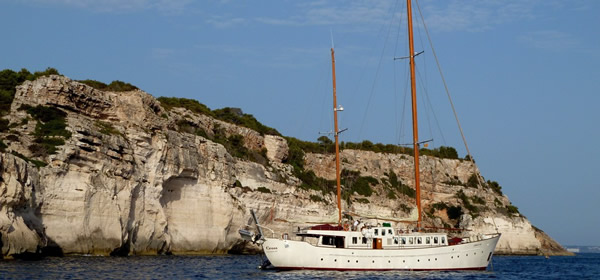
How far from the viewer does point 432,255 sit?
136 ft

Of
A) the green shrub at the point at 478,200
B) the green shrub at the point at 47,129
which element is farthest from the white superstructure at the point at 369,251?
the green shrub at the point at 478,200

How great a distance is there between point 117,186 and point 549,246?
2665 inches

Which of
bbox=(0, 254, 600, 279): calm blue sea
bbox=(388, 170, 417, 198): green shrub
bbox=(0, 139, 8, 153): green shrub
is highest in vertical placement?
bbox=(388, 170, 417, 198): green shrub

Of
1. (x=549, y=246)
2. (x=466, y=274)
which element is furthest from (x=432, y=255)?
(x=549, y=246)

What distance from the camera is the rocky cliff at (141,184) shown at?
4531 centimetres

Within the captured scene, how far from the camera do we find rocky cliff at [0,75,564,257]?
45312mm

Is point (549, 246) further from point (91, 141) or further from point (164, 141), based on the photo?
point (91, 141)

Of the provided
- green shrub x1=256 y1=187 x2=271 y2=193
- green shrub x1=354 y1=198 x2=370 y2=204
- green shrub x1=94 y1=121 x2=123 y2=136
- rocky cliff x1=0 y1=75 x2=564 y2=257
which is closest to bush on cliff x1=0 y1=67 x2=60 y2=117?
rocky cliff x1=0 y1=75 x2=564 y2=257

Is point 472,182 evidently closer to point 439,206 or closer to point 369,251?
point 439,206

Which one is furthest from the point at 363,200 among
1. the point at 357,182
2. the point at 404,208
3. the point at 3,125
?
the point at 3,125

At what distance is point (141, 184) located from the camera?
2133 inches

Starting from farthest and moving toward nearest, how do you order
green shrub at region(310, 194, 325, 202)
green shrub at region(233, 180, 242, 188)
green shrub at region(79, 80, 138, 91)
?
green shrub at region(310, 194, 325, 202) → green shrub at region(79, 80, 138, 91) → green shrub at region(233, 180, 242, 188)

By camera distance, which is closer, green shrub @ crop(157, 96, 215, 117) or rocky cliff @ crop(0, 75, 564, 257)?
rocky cliff @ crop(0, 75, 564, 257)

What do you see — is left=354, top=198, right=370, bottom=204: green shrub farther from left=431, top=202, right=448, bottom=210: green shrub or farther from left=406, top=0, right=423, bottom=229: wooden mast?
left=406, top=0, right=423, bottom=229: wooden mast
